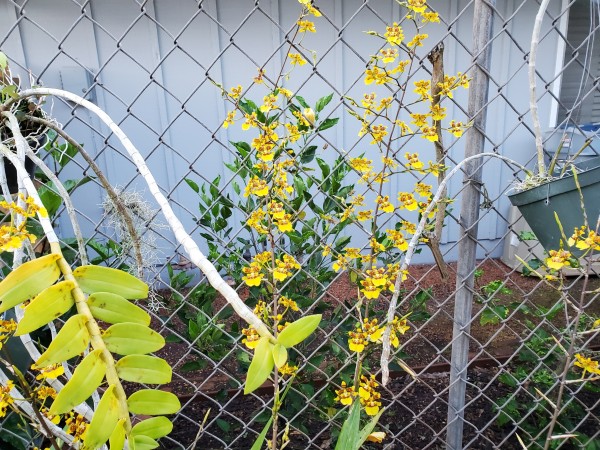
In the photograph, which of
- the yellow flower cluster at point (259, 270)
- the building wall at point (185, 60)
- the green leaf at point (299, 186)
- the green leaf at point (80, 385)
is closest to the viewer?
the green leaf at point (80, 385)

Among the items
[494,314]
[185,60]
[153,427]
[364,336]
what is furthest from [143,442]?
[185,60]

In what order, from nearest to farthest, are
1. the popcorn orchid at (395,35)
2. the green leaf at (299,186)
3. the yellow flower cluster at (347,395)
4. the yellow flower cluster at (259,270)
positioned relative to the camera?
the popcorn orchid at (395,35) < the yellow flower cluster at (259,270) < the yellow flower cluster at (347,395) < the green leaf at (299,186)

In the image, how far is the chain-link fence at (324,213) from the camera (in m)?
1.42

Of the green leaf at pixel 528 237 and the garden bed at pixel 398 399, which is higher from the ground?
the green leaf at pixel 528 237

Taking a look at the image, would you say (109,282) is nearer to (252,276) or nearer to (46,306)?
(46,306)

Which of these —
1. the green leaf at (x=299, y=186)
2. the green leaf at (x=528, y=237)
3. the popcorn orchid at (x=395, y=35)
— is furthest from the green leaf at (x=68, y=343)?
the green leaf at (x=528, y=237)

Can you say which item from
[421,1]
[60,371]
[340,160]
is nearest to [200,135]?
[340,160]

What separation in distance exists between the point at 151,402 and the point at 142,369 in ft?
0.14

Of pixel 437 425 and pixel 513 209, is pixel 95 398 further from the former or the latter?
pixel 513 209

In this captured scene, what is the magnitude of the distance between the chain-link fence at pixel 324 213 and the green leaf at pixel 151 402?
0.69 metres

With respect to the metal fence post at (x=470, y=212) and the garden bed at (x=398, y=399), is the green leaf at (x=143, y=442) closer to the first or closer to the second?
the garden bed at (x=398, y=399)

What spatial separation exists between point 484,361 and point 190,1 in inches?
93.0

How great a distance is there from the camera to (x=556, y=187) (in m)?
1.04

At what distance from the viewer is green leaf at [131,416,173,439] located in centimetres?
56
